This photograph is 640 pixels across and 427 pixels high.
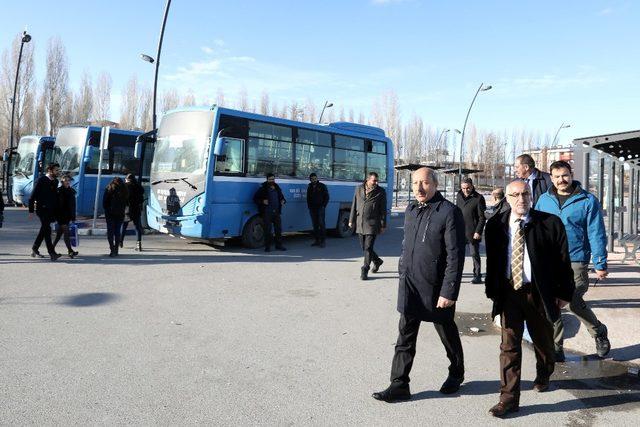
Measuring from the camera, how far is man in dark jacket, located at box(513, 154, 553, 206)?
261 inches

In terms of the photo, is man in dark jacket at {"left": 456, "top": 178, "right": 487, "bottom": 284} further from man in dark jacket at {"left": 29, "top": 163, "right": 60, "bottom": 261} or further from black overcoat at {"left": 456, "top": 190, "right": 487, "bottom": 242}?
man in dark jacket at {"left": 29, "top": 163, "right": 60, "bottom": 261}

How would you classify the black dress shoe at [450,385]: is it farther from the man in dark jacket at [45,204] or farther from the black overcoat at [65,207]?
the black overcoat at [65,207]

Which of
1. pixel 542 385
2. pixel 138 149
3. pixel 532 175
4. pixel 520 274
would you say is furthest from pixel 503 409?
pixel 138 149

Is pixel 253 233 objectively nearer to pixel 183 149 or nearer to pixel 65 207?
pixel 183 149

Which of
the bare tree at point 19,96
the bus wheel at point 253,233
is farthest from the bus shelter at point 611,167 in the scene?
the bare tree at point 19,96

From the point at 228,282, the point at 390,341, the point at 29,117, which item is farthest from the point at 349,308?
the point at 29,117

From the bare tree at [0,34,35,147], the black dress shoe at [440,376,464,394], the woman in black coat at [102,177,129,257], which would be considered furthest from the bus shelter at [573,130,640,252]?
the bare tree at [0,34,35,147]

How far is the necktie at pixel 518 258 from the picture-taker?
3959 mm

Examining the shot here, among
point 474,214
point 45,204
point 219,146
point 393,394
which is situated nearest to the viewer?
point 393,394

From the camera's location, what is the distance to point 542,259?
3.90 m

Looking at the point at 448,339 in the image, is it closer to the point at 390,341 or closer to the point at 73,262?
the point at 390,341

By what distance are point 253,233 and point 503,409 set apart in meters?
9.61

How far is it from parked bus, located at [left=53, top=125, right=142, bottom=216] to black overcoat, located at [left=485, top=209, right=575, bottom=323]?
1639 cm

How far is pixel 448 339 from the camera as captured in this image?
423 centimetres
